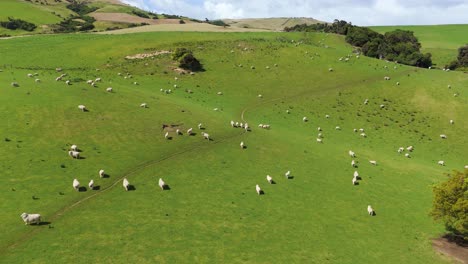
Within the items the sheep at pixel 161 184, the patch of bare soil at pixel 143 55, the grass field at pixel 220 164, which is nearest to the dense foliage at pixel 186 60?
the grass field at pixel 220 164

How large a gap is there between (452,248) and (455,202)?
4.22 m

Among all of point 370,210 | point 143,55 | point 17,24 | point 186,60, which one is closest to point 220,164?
point 370,210

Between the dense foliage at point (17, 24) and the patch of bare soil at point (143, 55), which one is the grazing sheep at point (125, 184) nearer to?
the patch of bare soil at point (143, 55)

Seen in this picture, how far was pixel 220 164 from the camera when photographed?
43.8 m

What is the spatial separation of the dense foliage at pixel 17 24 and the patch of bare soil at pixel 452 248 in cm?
19879

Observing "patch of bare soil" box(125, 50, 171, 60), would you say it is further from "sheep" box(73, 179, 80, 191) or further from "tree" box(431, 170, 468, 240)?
"tree" box(431, 170, 468, 240)

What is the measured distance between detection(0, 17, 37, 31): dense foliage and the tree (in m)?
198

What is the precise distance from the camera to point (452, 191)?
103 feet

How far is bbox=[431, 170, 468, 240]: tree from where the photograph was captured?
3009 centimetres

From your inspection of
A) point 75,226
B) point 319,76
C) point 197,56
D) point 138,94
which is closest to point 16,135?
point 75,226

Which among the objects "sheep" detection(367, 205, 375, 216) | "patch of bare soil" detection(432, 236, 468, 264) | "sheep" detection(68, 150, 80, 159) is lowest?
"patch of bare soil" detection(432, 236, 468, 264)

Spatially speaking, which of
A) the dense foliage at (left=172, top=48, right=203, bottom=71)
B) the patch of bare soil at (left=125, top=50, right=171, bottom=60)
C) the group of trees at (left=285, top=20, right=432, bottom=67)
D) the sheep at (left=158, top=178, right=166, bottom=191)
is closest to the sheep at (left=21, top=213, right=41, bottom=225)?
the sheep at (left=158, top=178, right=166, bottom=191)

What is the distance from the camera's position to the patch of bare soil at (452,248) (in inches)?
1196

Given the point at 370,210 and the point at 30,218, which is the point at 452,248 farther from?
the point at 30,218
